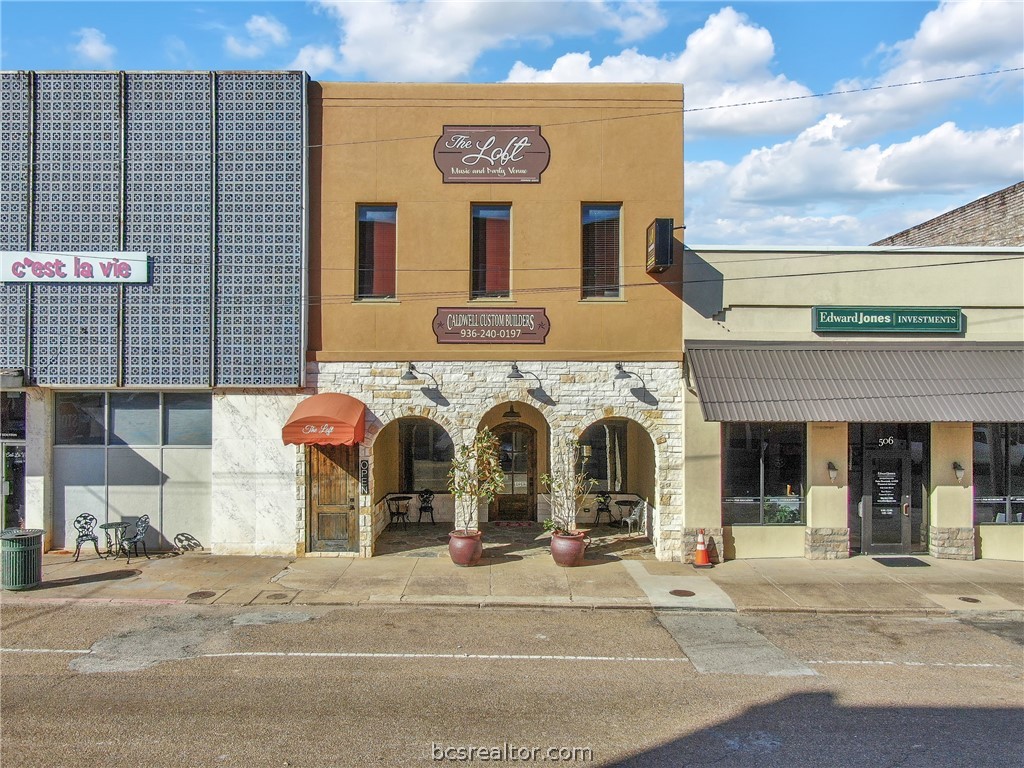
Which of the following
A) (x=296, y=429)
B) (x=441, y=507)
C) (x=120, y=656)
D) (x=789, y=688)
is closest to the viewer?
(x=789, y=688)

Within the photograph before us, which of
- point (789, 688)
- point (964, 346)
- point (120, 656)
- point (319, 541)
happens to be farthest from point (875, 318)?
point (120, 656)

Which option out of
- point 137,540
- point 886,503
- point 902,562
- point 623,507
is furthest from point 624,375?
point 137,540

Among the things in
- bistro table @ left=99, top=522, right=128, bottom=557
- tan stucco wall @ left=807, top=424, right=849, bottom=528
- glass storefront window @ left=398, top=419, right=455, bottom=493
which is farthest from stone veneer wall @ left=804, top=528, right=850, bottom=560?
bistro table @ left=99, top=522, right=128, bottom=557

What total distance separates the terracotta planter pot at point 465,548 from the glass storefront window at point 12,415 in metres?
9.67

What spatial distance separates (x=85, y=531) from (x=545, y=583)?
9.76m

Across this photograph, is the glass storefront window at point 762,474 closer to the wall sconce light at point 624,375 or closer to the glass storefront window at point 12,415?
the wall sconce light at point 624,375

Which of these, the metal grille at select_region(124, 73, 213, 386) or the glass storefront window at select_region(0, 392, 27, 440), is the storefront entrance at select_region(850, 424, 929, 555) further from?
the glass storefront window at select_region(0, 392, 27, 440)

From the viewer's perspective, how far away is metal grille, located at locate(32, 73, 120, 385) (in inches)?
624

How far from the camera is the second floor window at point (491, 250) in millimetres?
16406

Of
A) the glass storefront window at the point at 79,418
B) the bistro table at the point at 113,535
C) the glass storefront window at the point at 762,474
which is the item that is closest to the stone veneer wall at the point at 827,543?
the glass storefront window at the point at 762,474

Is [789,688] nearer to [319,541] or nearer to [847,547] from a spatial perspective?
[847,547]

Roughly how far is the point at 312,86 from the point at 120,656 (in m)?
11.7

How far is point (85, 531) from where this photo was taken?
1592 centimetres

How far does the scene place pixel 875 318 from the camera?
1620 cm
